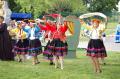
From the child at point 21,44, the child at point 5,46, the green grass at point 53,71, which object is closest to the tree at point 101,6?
the child at point 5,46

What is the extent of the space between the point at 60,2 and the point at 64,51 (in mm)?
42914

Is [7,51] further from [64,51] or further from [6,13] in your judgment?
[64,51]

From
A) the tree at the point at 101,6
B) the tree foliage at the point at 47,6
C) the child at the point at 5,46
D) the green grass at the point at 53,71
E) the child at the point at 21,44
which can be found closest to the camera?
the green grass at the point at 53,71

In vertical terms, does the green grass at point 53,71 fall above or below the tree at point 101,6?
below

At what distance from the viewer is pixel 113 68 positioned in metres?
17.2

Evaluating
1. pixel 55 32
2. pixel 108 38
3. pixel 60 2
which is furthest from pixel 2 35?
pixel 60 2

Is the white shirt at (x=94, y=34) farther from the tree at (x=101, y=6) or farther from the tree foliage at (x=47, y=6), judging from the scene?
the tree at (x=101, y=6)

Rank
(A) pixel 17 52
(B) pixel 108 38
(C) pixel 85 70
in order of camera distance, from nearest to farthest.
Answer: (C) pixel 85 70, (A) pixel 17 52, (B) pixel 108 38

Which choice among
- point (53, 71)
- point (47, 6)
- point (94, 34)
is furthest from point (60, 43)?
point (47, 6)

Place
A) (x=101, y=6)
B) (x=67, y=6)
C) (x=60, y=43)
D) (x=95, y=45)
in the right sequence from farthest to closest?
(x=101, y=6), (x=67, y=6), (x=60, y=43), (x=95, y=45)

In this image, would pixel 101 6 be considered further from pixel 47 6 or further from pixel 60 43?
pixel 60 43

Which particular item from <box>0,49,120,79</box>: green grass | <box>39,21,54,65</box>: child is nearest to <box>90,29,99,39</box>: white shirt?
<box>0,49,120,79</box>: green grass

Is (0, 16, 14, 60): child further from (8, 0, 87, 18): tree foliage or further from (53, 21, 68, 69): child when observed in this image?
(8, 0, 87, 18): tree foliage

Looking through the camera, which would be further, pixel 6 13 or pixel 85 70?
pixel 6 13
